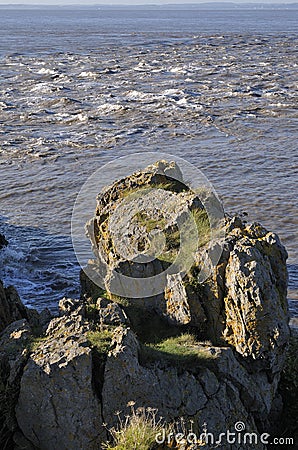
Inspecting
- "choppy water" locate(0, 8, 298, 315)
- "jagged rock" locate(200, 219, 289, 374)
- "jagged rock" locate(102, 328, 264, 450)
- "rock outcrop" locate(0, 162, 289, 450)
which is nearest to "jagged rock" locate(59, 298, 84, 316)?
"rock outcrop" locate(0, 162, 289, 450)

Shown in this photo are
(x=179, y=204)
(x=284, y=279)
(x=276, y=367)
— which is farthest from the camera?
(x=179, y=204)

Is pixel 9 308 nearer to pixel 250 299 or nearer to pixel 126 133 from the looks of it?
pixel 250 299

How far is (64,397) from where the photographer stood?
429 inches

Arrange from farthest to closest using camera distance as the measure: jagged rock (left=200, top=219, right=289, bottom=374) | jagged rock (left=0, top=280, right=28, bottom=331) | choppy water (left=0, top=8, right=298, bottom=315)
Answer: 1. choppy water (left=0, top=8, right=298, bottom=315)
2. jagged rock (left=0, top=280, right=28, bottom=331)
3. jagged rock (left=200, top=219, right=289, bottom=374)

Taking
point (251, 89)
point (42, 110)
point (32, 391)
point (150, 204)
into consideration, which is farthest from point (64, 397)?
point (251, 89)

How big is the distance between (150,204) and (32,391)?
6951mm

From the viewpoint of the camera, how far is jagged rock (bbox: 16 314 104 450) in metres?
10.9

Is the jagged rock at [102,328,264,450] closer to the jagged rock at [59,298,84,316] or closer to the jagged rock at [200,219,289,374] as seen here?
the jagged rock at [200,219,289,374]

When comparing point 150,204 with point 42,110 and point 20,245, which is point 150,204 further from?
point 42,110

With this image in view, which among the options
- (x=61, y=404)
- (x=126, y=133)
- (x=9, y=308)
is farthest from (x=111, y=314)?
(x=126, y=133)

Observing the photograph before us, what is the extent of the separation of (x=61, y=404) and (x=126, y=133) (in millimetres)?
31709

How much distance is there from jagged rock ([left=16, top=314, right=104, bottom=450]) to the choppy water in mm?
9436

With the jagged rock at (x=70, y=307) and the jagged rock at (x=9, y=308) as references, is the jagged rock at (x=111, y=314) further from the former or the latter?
the jagged rock at (x=9, y=308)

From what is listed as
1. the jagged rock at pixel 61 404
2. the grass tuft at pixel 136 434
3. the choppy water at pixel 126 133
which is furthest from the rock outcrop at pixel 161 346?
the choppy water at pixel 126 133
